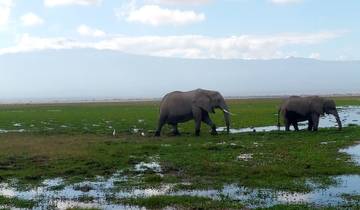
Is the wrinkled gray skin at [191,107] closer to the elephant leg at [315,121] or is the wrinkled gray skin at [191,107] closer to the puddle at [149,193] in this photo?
the elephant leg at [315,121]

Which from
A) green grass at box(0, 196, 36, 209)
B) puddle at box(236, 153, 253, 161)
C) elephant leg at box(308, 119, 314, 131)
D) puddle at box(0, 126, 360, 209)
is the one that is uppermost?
elephant leg at box(308, 119, 314, 131)

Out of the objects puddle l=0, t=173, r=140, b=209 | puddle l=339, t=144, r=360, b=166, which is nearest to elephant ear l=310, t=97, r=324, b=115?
puddle l=339, t=144, r=360, b=166

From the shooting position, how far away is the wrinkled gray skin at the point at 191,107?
34.5 metres

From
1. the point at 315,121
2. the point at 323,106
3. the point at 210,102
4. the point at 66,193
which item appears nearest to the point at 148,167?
the point at 66,193

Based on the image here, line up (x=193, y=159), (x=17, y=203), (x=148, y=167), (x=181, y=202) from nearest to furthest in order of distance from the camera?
(x=181, y=202) → (x=17, y=203) → (x=148, y=167) → (x=193, y=159)

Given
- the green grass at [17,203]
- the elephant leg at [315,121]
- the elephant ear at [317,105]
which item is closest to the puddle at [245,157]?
the green grass at [17,203]

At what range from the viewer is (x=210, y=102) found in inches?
1371

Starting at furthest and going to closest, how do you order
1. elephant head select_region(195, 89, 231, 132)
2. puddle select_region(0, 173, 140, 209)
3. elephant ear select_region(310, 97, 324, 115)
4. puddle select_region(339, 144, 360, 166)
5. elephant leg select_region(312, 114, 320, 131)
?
1. elephant ear select_region(310, 97, 324, 115)
2. elephant head select_region(195, 89, 231, 132)
3. elephant leg select_region(312, 114, 320, 131)
4. puddle select_region(339, 144, 360, 166)
5. puddle select_region(0, 173, 140, 209)

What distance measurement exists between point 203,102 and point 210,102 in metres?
0.52

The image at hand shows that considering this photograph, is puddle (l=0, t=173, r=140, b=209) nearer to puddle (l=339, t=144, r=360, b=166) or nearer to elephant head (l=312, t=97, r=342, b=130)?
puddle (l=339, t=144, r=360, b=166)

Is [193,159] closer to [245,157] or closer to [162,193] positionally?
[245,157]

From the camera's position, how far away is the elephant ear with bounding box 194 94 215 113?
113 feet

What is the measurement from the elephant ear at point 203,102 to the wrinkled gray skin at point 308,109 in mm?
5246

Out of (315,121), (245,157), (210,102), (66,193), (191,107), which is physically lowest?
(66,193)
